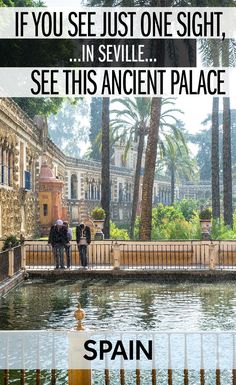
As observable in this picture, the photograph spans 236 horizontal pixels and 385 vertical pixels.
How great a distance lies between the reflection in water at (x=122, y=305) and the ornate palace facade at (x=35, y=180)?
849cm

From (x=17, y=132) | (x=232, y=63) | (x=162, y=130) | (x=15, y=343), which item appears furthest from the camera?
(x=162, y=130)

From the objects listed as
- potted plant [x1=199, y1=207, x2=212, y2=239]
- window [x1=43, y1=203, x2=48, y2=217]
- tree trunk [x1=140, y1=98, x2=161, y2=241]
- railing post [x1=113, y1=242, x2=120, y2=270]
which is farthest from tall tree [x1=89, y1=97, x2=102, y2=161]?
railing post [x1=113, y1=242, x2=120, y2=270]

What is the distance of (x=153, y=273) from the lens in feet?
74.2

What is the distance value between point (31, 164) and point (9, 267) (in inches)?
691

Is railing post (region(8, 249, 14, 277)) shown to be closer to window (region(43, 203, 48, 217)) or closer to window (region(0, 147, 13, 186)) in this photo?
window (region(0, 147, 13, 186))

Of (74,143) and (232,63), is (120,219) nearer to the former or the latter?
(232,63)

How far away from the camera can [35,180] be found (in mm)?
39031

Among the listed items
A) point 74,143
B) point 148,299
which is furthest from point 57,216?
point 74,143

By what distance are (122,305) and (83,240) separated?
6550 mm

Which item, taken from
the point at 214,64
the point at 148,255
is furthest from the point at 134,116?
the point at 148,255

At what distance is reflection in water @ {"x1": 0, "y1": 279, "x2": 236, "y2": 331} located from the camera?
14.3 meters

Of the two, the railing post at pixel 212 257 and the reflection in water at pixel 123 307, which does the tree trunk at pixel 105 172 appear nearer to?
the railing post at pixel 212 257

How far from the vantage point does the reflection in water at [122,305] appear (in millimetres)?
14336

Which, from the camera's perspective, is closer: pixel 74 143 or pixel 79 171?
pixel 79 171
